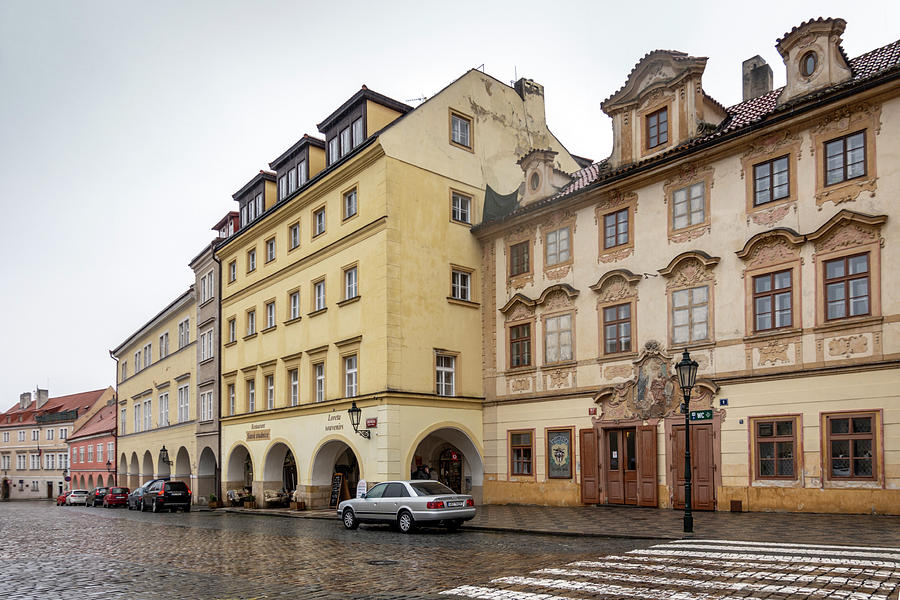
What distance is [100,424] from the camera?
260 feet

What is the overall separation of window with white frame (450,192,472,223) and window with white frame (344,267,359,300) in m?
4.36

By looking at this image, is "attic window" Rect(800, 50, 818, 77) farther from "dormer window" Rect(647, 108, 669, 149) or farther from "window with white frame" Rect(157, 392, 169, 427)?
"window with white frame" Rect(157, 392, 169, 427)

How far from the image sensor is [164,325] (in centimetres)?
5525

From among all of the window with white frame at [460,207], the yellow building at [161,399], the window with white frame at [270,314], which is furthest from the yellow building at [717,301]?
the yellow building at [161,399]

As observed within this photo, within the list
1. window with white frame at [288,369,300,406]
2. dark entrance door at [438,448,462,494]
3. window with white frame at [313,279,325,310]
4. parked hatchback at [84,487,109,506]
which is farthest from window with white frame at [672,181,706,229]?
parked hatchback at [84,487,109,506]

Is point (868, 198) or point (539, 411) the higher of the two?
point (868, 198)

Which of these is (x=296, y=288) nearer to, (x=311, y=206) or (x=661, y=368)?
(x=311, y=206)

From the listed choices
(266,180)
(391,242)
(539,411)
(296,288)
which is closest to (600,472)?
(539,411)

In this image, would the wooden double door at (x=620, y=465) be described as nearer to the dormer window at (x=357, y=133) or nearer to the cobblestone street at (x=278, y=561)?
the cobblestone street at (x=278, y=561)

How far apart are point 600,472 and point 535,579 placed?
14715 mm

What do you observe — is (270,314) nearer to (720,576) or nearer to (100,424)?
(720,576)

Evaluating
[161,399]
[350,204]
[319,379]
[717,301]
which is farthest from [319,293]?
[161,399]

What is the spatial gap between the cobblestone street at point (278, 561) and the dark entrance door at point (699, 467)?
6529 millimetres

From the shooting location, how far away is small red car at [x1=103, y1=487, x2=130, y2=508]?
167 feet
